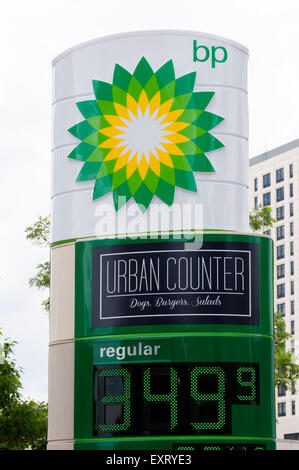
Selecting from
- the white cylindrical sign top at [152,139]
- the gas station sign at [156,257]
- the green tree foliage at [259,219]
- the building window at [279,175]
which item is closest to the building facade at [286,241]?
the building window at [279,175]

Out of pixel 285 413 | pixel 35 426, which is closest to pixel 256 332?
pixel 35 426

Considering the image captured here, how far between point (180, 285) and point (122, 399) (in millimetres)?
1755

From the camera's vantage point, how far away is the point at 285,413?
109188mm

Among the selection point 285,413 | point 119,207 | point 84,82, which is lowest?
point 285,413

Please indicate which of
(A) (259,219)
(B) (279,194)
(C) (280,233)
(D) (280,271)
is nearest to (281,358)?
(A) (259,219)

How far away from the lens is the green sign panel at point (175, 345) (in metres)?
13.0

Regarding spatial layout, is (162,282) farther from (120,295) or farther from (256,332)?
(256,332)

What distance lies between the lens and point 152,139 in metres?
15.8

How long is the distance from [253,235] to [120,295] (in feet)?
6.77

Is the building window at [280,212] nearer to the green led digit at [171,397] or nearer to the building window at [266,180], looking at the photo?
the building window at [266,180]

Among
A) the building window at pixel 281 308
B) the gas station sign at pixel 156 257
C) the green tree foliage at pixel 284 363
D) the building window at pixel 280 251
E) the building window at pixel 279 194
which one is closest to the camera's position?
the gas station sign at pixel 156 257

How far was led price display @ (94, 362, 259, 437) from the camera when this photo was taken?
12969 mm

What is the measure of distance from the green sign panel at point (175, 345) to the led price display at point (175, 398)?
0.5 inches
